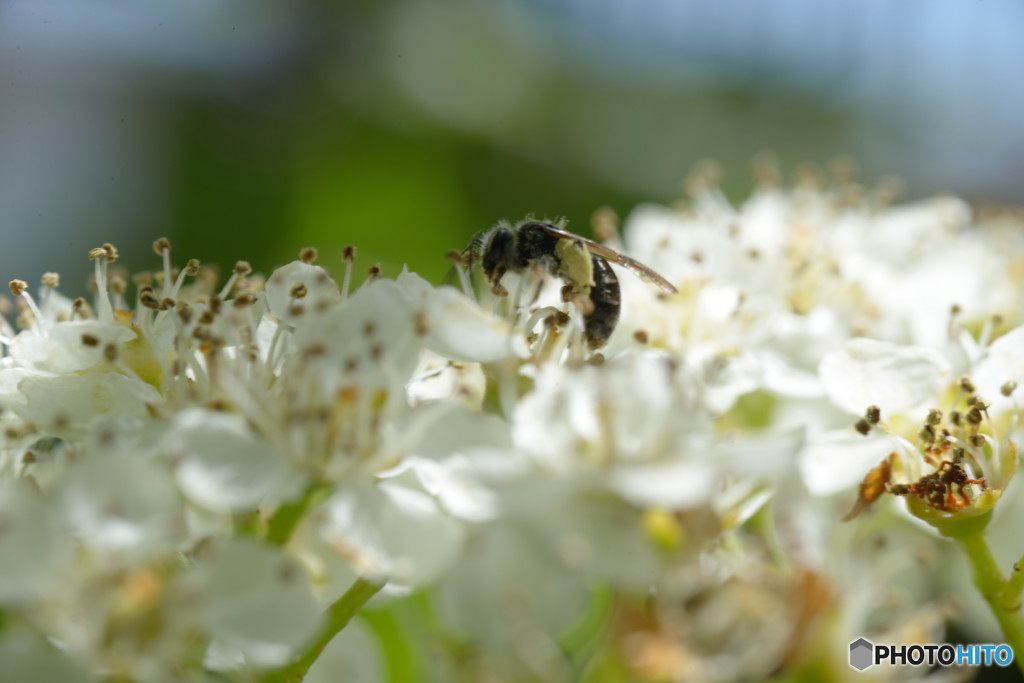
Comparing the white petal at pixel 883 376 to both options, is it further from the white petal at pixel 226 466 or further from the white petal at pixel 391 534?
the white petal at pixel 226 466

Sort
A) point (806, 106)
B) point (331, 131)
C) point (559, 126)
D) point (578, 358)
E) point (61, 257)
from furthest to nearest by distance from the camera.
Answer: point (806, 106) → point (559, 126) → point (331, 131) → point (61, 257) → point (578, 358)

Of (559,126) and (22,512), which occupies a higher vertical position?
(559,126)

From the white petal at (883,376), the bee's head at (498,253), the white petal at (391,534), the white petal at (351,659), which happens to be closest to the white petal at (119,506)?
the white petal at (391,534)

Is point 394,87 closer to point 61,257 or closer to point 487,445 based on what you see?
point 61,257

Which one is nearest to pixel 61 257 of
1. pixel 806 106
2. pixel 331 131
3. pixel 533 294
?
pixel 331 131

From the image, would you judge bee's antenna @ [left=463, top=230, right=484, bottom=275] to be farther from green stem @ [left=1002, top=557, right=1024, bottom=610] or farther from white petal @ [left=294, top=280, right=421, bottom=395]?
green stem @ [left=1002, top=557, right=1024, bottom=610]

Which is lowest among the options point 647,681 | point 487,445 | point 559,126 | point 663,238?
point 647,681
